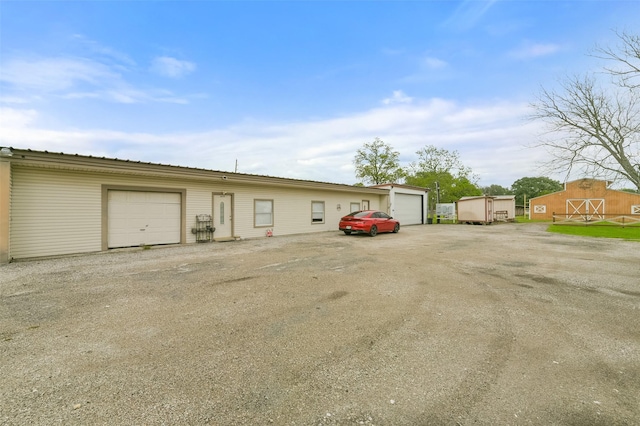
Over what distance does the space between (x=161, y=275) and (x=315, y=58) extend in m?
13.2

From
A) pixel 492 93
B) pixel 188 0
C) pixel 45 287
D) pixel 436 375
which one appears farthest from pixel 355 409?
pixel 492 93

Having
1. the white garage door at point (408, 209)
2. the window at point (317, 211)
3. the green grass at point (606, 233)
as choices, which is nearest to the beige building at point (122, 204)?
the window at point (317, 211)

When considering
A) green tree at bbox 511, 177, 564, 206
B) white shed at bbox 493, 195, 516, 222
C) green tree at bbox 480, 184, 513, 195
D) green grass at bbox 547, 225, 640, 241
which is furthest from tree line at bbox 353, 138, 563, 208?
green tree at bbox 480, 184, 513, 195

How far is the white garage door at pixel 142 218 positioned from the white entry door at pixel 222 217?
5.51 feet

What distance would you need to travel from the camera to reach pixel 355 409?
2.16 metres

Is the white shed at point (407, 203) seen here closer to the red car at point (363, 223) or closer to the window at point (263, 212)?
the red car at point (363, 223)

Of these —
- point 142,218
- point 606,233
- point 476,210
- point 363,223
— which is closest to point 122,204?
point 142,218

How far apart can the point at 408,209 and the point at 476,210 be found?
24.4 ft

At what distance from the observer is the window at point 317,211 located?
18.1 metres

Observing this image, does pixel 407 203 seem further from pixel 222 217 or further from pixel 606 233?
pixel 222 217

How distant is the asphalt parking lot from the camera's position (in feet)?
7.11

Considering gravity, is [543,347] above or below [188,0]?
below

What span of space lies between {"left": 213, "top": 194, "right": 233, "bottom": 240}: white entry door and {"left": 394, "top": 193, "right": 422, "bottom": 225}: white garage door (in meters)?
14.5

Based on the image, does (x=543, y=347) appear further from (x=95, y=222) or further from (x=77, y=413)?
(x=95, y=222)
